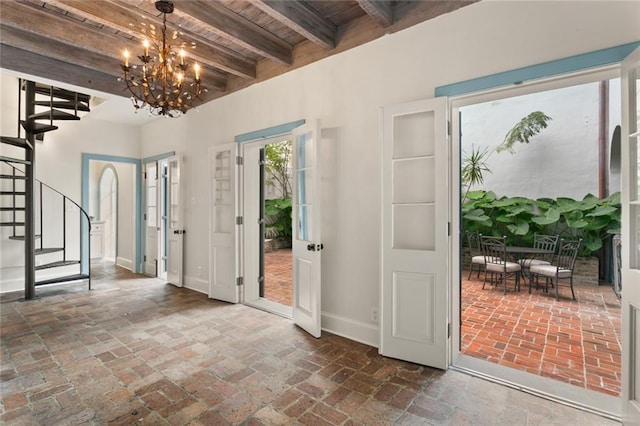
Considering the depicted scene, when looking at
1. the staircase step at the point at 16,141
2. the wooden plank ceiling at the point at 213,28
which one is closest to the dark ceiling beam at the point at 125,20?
the wooden plank ceiling at the point at 213,28

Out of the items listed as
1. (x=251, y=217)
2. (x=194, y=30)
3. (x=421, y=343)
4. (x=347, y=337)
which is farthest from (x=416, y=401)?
(x=194, y=30)

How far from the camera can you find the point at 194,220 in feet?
17.0

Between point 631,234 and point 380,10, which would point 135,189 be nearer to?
point 380,10

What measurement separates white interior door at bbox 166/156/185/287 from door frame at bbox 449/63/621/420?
4378mm

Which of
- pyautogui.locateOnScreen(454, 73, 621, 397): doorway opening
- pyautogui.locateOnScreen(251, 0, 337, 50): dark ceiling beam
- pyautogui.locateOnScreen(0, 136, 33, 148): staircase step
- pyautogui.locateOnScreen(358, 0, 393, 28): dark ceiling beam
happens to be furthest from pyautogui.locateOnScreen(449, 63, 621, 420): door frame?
pyautogui.locateOnScreen(0, 136, 33, 148): staircase step

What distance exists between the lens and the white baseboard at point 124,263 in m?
6.72

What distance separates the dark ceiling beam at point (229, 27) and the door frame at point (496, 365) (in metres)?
2.07

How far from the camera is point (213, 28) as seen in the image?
9.68ft

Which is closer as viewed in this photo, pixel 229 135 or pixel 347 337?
pixel 347 337

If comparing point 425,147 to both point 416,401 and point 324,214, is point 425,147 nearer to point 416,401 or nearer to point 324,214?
point 324,214

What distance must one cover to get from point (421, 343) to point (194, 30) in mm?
3808

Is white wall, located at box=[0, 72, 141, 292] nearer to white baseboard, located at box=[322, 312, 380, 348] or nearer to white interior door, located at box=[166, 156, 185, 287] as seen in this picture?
white interior door, located at box=[166, 156, 185, 287]

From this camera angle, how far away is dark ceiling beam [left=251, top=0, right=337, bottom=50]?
2674 millimetres

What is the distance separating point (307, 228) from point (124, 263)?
5.58 metres
